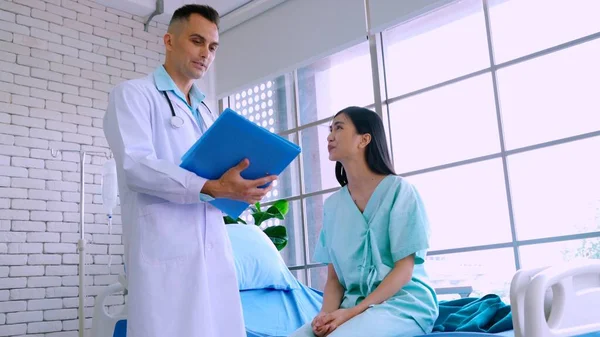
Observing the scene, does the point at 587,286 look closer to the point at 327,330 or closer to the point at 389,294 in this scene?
the point at 389,294

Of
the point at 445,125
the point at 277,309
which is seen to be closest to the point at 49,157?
the point at 277,309

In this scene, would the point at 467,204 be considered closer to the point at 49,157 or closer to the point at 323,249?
the point at 323,249

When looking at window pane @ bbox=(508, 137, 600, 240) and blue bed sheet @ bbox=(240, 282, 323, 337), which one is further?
window pane @ bbox=(508, 137, 600, 240)

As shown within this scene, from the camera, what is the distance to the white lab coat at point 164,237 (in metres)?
1.54

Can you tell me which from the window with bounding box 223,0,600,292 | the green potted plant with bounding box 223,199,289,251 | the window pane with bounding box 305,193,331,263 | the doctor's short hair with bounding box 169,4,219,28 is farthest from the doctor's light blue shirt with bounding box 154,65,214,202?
the window pane with bounding box 305,193,331,263

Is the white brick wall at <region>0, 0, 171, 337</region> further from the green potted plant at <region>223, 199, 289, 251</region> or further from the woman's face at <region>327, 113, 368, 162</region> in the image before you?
the woman's face at <region>327, 113, 368, 162</region>

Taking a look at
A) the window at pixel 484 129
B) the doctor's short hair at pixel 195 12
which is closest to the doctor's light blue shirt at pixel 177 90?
the doctor's short hair at pixel 195 12

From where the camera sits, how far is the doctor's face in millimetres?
1823

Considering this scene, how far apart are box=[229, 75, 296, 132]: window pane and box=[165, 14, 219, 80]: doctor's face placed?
3.26 m

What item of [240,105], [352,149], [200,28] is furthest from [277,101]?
[200,28]

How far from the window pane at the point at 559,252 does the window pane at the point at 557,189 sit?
0.22 feet

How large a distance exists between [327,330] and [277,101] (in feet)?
11.4

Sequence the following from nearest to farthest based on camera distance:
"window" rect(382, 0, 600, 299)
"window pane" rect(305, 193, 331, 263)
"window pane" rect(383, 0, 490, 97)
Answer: "window" rect(382, 0, 600, 299)
"window pane" rect(383, 0, 490, 97)
"window pane" rect(305, 193, 331, 263)

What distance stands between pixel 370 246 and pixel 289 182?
9.94 feet
